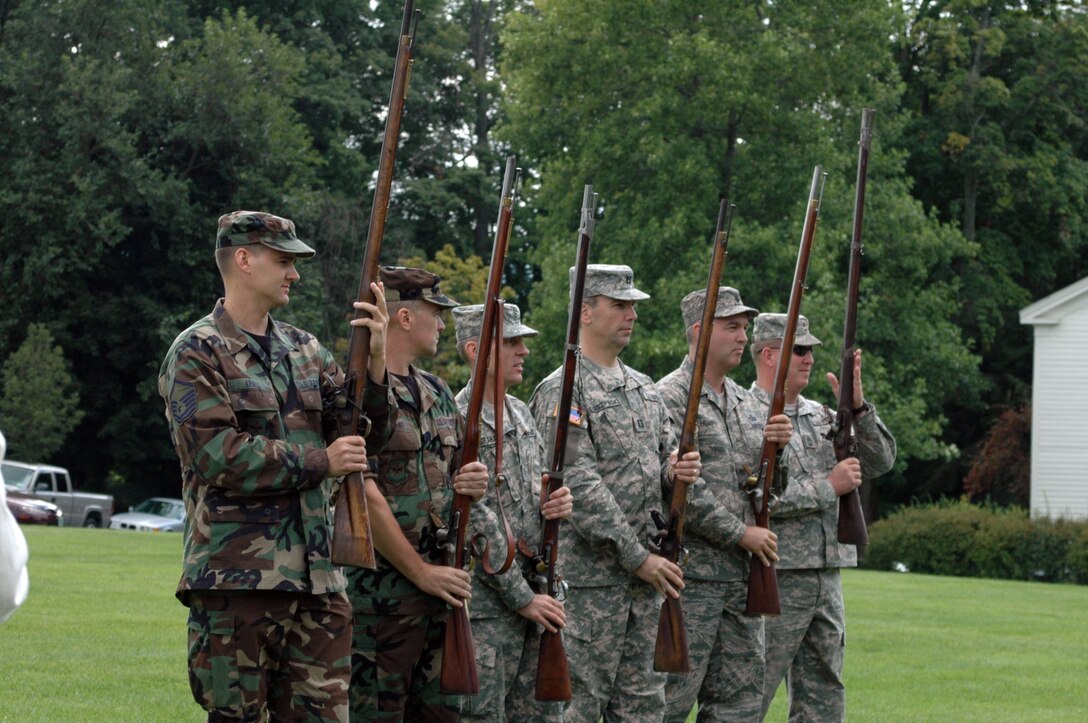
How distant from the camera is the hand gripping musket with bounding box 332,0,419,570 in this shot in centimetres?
583

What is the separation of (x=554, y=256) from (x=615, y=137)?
3.31m

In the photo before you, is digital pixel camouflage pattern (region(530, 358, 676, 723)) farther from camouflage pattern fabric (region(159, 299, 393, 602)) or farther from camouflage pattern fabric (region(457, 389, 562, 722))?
camouflage pattern fabric (region(159, 299, 393, 602))

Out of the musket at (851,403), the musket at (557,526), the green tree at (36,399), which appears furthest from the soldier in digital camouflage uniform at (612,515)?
the green tree at (36,399)

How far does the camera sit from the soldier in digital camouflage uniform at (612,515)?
7.74 metres

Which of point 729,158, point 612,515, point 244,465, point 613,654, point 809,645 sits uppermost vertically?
point 729,158

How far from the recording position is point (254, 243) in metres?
5.97

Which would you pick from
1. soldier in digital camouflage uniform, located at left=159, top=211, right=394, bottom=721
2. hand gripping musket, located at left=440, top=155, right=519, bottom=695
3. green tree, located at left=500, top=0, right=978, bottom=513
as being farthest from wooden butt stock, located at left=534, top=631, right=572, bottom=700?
green tree, located at left=500, top=0, right=978, bottom=513

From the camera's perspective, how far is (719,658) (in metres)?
8.61

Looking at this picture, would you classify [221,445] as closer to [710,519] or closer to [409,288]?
[409,288]

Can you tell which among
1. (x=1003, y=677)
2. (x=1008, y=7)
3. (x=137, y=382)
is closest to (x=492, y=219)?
(x=137, y=382)

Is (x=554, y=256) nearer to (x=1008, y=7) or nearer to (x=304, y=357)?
(x=1008, y=7)

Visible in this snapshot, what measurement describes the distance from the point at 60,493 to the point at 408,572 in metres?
33.8

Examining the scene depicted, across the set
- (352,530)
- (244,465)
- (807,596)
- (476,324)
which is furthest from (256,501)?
(807,596)

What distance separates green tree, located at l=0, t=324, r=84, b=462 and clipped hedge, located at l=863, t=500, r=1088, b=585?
810 inches
